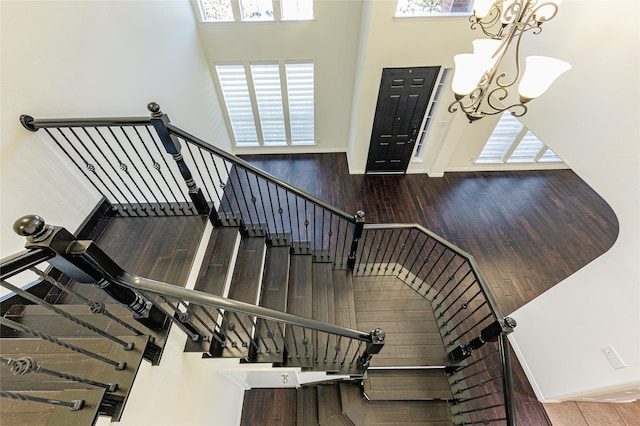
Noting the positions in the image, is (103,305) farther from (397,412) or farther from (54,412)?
(397,412)

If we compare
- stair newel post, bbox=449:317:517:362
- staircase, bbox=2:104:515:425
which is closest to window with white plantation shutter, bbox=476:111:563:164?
staircase, bbox=2:104:515:425

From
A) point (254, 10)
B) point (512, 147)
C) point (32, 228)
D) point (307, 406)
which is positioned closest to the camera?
point (32, 228)

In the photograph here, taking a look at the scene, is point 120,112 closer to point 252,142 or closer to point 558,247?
point 252,142

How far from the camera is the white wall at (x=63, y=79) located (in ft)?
5.44

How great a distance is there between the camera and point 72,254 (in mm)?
1035

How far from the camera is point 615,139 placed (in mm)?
1960

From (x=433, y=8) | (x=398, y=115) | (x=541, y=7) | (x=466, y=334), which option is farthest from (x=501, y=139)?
(x=541, y=7)

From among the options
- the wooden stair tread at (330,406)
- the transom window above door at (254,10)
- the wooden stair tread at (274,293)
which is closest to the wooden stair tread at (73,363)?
the wooden stair tread at (274,293)

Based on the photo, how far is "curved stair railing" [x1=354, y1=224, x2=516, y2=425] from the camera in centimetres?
198

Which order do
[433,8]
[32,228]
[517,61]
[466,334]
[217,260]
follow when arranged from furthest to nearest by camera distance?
[433,8]
[466,334]
[217,260]
[517,61]
[32,228]

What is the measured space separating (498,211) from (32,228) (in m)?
5.71

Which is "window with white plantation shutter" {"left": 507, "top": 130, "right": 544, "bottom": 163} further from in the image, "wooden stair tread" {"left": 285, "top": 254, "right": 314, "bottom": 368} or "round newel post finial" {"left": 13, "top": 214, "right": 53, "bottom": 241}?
"round newel post finial" {"left": 13, "top": 214, "right": 53, "bottom": 241}

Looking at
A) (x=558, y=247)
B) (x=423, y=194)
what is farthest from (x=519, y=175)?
(x=423, y=194)

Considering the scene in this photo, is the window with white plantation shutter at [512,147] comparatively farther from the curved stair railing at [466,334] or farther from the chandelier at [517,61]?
the chandelier at [517,61]
